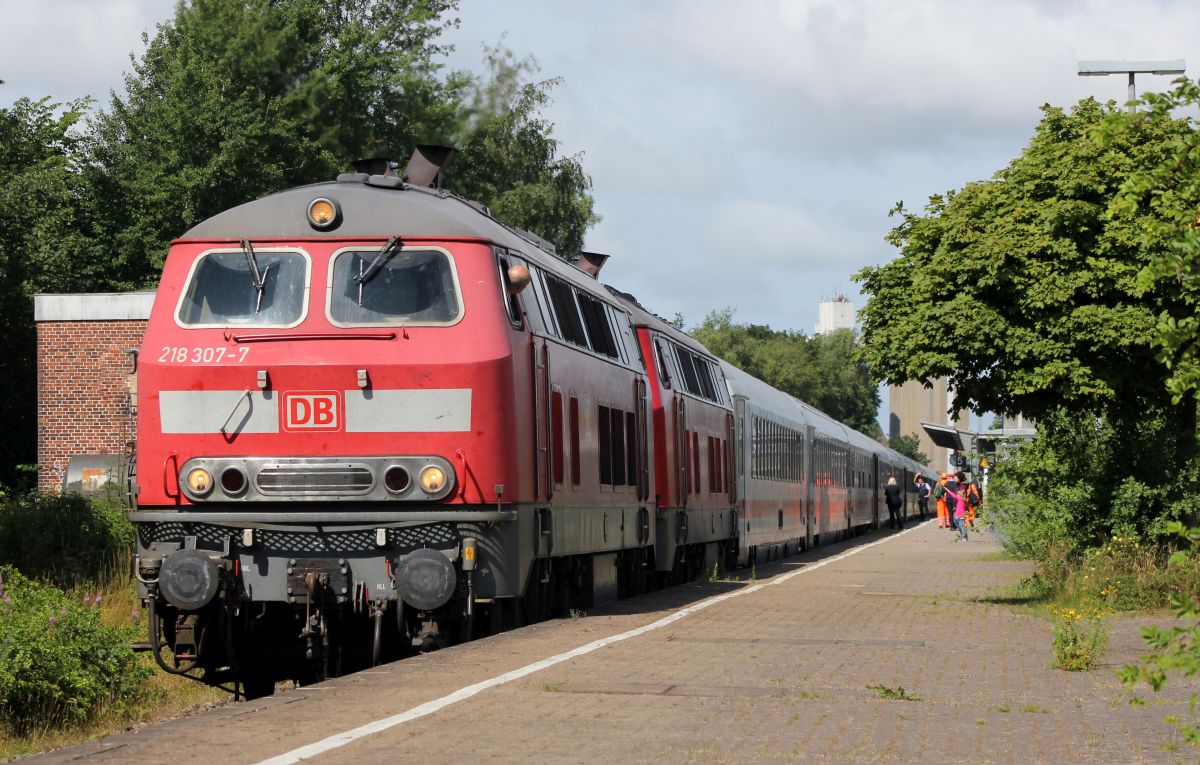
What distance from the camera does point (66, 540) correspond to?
22625 millimetres

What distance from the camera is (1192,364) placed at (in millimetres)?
6387

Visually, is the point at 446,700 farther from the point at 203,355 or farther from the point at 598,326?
the point at 598,326

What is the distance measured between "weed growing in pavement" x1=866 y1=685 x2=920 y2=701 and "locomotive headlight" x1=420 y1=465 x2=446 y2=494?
10.9ft

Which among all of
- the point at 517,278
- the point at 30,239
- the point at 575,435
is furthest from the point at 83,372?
the point at 517,278

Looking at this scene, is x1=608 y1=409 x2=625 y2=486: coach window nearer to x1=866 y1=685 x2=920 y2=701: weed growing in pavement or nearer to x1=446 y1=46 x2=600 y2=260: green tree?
x1=866 y1=685 x2=920 y2=701: weed growing in pavement

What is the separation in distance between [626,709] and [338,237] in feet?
15.8

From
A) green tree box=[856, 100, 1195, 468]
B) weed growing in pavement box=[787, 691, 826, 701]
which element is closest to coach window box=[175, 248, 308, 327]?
weed growing in pavement box=[787, 691, 826, 701]

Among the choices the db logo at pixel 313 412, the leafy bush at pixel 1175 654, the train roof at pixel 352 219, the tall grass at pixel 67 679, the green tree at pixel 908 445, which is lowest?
the tall grass at pixel 67 679

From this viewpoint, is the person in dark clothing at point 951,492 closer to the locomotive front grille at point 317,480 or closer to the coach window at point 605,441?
the coach window at point 605,441

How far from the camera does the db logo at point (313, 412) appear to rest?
11.7 metres

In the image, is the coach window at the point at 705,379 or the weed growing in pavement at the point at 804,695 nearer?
the weed growing in pavement at the point at 804,695

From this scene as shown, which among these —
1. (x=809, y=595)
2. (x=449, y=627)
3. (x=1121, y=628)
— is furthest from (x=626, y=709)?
(x=809, y=595)

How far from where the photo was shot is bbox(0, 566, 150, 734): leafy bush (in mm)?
13070

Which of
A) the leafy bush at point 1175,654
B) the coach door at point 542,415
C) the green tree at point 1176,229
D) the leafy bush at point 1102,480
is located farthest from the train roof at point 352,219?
the leafy bush at point 1102,480
